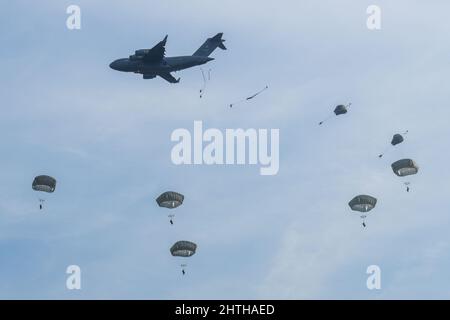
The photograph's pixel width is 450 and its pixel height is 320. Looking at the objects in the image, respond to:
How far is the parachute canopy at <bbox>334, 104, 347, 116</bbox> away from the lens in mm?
114688

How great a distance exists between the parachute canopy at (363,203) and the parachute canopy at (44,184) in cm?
3515

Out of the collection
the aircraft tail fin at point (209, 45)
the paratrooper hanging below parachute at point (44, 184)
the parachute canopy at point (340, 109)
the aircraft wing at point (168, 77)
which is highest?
the aircraft tail fin at point (209, 45)

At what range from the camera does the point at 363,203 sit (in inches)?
4365

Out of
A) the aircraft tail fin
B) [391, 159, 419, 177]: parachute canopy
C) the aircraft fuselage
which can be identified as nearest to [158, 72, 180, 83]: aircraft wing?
the aircraft fuselage

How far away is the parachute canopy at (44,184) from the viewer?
111375mm

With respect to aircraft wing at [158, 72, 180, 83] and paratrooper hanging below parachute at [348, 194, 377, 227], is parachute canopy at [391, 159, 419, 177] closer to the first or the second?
paratrooper hanging below parachute at [348, 194, 377, 227]

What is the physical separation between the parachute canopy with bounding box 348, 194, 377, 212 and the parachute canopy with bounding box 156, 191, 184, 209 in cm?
2007

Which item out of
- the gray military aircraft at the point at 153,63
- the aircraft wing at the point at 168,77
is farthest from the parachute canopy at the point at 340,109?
the aircraft wing at the point at 168,77

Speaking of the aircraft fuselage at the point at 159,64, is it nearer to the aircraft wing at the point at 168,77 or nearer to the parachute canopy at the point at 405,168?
the aircraft wing at the point at 168,77

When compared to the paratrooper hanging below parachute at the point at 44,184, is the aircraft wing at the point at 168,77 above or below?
above
